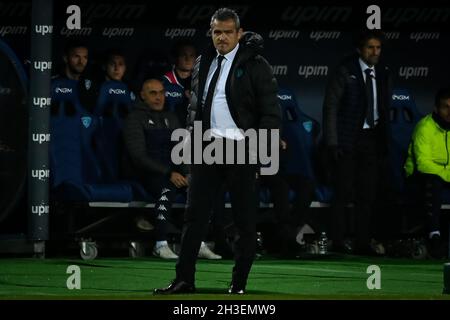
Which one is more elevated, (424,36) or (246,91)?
(424,36)

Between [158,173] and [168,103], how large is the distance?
37.5 inches

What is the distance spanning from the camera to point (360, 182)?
14023 mm

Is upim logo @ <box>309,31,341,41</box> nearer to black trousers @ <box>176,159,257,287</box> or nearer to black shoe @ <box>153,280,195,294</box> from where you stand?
black trousers @ <box>176,159,257,287</box>

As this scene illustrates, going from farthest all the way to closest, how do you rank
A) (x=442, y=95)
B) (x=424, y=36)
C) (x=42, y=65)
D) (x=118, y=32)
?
(x=424, y=36) < (x=118, y=32) < (x=442, y=95) < (x=42, y=65)

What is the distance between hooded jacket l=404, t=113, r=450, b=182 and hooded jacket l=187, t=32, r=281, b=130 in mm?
4845

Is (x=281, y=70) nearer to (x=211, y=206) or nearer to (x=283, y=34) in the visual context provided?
(x=283, y=34)

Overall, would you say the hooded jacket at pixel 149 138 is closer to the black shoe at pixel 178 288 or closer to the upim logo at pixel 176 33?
the upim logo at pixel 176 33

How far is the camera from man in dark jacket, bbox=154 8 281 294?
31.3 feet

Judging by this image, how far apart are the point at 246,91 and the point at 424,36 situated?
236 inches

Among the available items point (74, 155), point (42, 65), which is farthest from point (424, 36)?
point (42, 65)

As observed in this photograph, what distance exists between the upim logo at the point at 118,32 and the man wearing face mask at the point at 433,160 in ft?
9.90

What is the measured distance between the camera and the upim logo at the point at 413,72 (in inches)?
603

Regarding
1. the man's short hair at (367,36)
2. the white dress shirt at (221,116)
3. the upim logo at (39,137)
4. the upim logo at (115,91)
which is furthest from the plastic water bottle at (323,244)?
the white dress shirt at (221,116)
